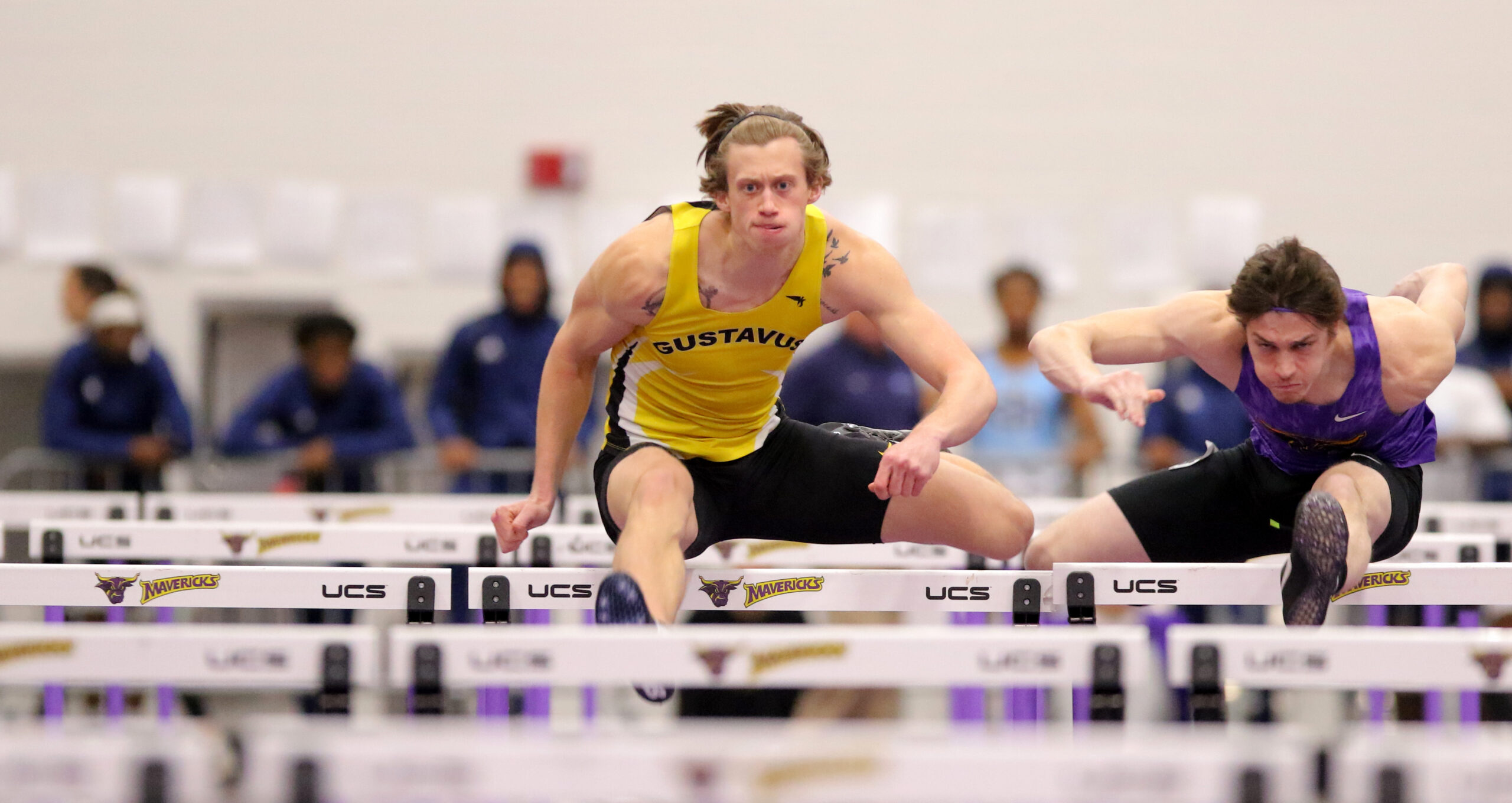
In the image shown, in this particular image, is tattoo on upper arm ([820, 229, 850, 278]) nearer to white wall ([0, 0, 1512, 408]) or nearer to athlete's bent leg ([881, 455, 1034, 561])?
athlete's bent leg ([881, 455, 1034, 561])

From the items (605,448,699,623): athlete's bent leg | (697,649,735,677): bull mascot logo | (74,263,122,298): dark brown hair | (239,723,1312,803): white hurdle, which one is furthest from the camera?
(74,263,122,298): dark brown hair

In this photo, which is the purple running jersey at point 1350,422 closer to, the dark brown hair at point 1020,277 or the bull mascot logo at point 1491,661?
the bull mascot logo at point 1491,661

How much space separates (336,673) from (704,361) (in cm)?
126

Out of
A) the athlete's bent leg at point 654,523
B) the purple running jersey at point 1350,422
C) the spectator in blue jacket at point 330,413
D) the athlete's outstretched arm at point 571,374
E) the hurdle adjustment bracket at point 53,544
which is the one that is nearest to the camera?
the athlete's bent leg at point 654,523

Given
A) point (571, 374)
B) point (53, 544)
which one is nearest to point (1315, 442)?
point (571, 374)

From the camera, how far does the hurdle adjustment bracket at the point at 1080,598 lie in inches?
121

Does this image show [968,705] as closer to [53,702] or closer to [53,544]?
[53,702]

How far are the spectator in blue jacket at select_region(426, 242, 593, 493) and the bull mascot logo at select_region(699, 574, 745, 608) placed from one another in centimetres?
334

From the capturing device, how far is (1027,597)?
3.09m

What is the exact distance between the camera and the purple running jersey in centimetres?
334

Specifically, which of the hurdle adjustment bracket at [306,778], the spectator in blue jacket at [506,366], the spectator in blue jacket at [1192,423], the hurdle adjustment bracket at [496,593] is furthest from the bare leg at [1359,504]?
the spectator in blue jacket at [506,366]

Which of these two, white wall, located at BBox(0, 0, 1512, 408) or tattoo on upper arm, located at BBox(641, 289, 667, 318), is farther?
white wall, located at BBox(0, 0, 1512, 408)

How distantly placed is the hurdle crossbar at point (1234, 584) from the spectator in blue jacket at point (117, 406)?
446cm

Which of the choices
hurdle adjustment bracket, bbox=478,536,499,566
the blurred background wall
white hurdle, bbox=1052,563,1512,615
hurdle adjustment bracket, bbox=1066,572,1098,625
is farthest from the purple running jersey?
the blurred background wall
